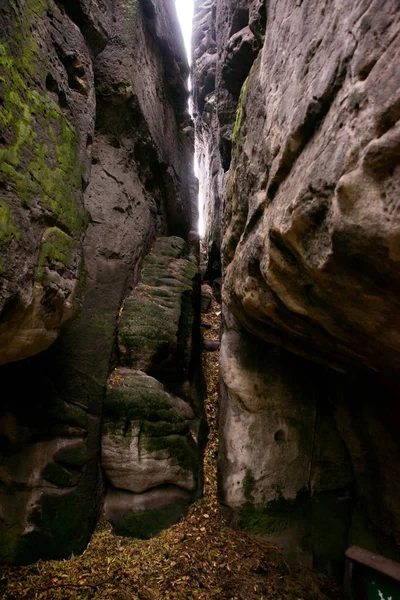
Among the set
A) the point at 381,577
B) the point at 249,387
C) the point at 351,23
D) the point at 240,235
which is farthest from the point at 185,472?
the point at 351,23

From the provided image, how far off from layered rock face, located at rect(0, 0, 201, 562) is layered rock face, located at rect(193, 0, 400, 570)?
4.08ft

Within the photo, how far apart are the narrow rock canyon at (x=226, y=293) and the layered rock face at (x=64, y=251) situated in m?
0.02

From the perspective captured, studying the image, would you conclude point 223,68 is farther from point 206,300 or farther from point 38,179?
point 206,300

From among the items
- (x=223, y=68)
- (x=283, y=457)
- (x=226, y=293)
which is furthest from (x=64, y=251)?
(x=223, y=68)

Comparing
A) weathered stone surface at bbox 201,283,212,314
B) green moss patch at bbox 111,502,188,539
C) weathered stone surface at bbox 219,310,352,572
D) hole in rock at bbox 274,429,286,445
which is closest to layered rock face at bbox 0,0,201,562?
green moss patch at bbox 111,502,188,539

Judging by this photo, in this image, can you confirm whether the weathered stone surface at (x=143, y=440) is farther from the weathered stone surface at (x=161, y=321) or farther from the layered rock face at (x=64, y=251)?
the weathered stone surface at (x=161, y=321)

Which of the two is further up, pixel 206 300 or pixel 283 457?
pixel 206 300

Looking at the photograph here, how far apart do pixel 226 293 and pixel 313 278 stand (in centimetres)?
235

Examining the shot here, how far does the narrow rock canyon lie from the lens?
1.92 m

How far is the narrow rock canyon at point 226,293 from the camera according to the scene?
1.92 meters

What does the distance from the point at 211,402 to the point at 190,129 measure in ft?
26.6

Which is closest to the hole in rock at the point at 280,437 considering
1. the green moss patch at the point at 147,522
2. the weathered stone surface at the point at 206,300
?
the green moss patch at the point at 147,522

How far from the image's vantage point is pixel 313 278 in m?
2.31

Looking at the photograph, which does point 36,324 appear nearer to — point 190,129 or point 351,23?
point 351,23
